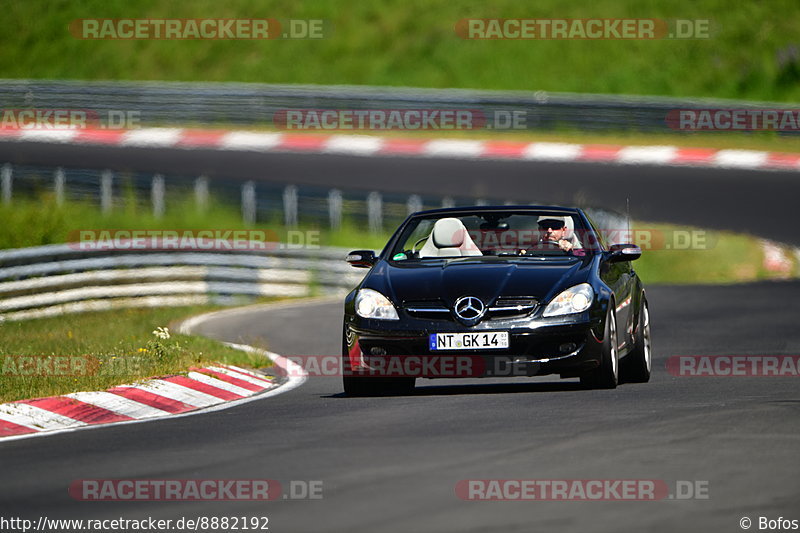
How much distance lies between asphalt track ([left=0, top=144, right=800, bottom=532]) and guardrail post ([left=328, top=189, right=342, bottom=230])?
1344cm

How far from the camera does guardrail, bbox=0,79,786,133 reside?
111 feet

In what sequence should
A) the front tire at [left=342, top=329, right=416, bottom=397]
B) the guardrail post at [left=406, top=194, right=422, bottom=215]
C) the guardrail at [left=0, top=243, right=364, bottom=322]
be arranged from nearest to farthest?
the front tire at [left=342, top=329, right=416, bottom=397] → the guardrail at [left=0, top=243, right=364, bottom=322] → the guardrail post at [left=406, top=194, right=422, bottom=215]

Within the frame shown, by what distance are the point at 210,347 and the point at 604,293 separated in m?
5.07

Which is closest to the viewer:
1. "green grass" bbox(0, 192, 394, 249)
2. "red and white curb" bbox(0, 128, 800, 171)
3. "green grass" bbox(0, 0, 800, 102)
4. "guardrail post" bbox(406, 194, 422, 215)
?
"guardrail post" bbox(406, 194, 422, 215)

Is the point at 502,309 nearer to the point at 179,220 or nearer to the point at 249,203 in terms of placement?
the point at 249,203

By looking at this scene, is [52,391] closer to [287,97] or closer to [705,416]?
[705,416]

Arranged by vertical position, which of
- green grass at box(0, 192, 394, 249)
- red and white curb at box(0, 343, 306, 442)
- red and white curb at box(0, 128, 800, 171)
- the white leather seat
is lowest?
red and white curb at box(0, 343, 306, 442)

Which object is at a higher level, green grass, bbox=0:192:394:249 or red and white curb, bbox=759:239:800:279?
green grass, bbox=0:192:394:249

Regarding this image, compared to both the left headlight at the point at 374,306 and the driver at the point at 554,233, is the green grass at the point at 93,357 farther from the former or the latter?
the driver at the point at 554,233

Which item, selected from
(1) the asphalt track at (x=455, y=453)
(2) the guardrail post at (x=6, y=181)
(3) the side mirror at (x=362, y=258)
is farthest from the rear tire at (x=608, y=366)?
(2) the guardrail post at (x=6, y=181)

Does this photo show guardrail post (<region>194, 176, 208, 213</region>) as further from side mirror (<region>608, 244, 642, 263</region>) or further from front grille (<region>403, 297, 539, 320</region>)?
front grille (<region>403, 297, 539, 320</region>)

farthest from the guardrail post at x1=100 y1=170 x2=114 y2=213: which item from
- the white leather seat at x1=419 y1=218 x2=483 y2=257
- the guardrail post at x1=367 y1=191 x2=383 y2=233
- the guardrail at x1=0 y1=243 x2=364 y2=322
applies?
the white leather seat at x1=419 y1=218 x2=483 y2=257

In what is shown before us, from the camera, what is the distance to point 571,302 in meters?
10.8

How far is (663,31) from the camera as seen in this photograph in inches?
1566
